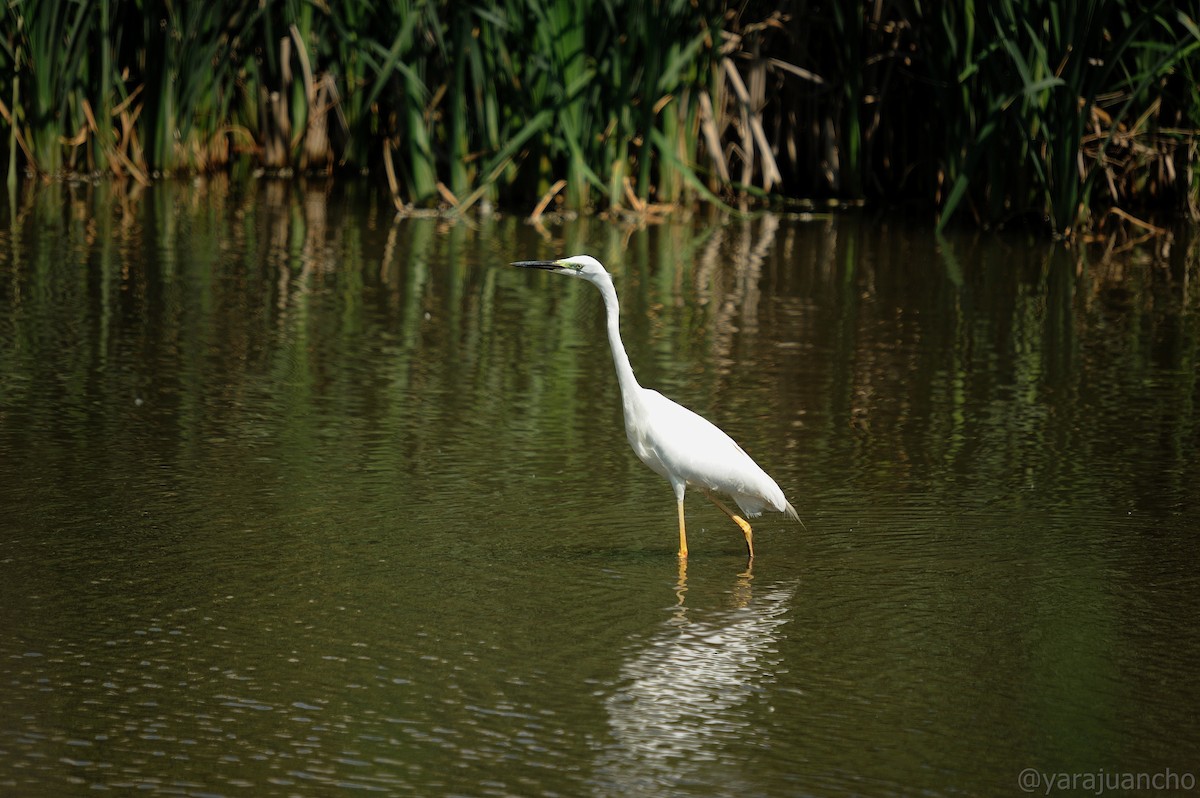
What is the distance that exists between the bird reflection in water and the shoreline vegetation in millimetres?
6686

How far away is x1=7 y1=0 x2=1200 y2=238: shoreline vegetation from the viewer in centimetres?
1130

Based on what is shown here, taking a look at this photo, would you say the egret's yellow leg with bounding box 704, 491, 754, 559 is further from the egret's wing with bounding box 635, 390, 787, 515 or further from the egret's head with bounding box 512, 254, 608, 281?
the egret's head with bounding box 512, 254, 608, 281

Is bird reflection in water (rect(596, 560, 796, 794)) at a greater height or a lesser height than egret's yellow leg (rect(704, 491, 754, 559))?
lesser

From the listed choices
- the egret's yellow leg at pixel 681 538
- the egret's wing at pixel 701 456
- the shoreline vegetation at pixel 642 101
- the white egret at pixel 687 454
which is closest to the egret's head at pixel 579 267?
the white egret at pixel 687 454

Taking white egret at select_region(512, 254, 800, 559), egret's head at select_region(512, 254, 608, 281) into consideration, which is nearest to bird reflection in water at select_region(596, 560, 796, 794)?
white egret at select_region(512, 254, 800, 559)

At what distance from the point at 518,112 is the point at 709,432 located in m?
7.29

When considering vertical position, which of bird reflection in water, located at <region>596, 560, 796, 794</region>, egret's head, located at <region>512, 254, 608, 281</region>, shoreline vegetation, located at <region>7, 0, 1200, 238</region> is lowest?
bird reflection in water, located at <region>596, 560, 796, 794</region>

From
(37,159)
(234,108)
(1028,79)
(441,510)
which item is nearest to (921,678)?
(441,510)

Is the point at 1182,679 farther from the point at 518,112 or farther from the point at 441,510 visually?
the point at 518,112

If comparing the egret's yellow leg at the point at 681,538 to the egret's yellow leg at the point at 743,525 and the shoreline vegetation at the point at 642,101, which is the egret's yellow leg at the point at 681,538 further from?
the shoreline vegetation at the point at 642,101

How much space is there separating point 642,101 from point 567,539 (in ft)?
23.1

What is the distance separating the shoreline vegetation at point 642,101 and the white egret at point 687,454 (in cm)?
611

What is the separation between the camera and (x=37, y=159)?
13.3m

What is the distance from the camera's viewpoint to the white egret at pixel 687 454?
502 centimetres
